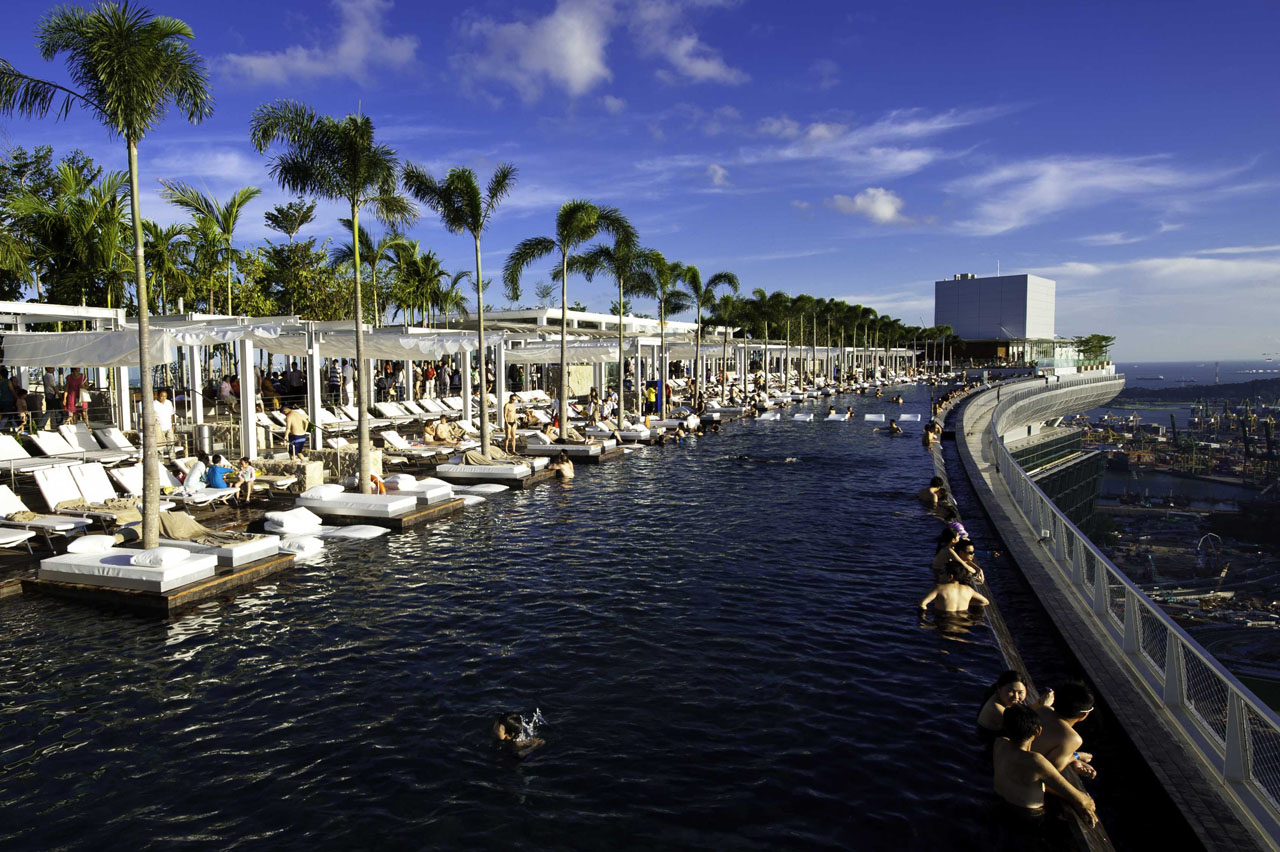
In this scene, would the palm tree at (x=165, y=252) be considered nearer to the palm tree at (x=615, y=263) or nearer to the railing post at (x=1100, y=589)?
the palm tree at (x=615, y=263)

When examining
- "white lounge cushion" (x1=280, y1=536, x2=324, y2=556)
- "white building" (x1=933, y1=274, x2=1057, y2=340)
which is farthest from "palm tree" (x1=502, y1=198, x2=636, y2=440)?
"white building" (x1=933, y1=274, x2=1057, y2=340)

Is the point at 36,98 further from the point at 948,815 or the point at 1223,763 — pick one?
the point at 1223,763

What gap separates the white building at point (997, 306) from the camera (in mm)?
143500

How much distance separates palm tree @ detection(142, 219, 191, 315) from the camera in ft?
94.9

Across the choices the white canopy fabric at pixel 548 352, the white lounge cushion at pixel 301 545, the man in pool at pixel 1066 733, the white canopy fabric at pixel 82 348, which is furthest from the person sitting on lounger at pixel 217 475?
the white canopy fabric at pixel 548 352

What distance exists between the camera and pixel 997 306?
14638 cm

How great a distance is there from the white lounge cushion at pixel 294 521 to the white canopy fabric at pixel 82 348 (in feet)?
11.9

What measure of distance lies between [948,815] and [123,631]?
8808 mm

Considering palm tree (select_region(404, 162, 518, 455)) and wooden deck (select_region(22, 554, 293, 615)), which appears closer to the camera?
wooden deck (select_region(22, 554, 293, 615))

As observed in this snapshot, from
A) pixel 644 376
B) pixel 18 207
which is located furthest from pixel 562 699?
pixel 644 376

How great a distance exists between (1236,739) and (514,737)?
5.06m

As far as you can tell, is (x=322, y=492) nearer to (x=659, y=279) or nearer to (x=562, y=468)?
(x=562, y=468)

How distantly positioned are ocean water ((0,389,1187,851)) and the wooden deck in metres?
0.22

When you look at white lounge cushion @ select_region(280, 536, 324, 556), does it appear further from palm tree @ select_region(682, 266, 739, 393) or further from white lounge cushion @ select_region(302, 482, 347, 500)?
palm tree @ select_region(682, 266, 739, 393)
